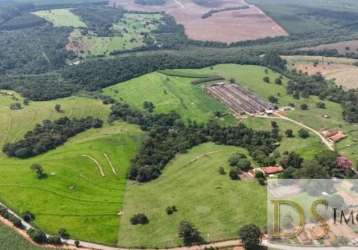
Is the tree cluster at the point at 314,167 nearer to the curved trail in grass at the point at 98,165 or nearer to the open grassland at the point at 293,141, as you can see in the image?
the open grassland at the point at 293,141

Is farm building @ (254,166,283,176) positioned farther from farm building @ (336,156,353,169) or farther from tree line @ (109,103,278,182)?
farm building @ (336,156,353,169)

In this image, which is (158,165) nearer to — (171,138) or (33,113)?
(171,138)

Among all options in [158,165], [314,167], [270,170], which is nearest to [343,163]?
[314,167]

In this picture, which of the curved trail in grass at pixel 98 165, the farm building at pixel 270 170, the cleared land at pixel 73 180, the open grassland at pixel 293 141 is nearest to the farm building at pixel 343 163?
the open grassland at pixel 293 141

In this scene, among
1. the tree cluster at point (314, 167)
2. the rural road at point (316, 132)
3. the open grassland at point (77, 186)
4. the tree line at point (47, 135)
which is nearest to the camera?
the open grassland at point (77, 186)

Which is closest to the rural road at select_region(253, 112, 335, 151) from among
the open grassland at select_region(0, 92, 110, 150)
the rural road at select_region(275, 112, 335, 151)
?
the rural road at select_region(275, 112, 335, 151)

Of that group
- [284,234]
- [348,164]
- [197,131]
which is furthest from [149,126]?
[284,234]
